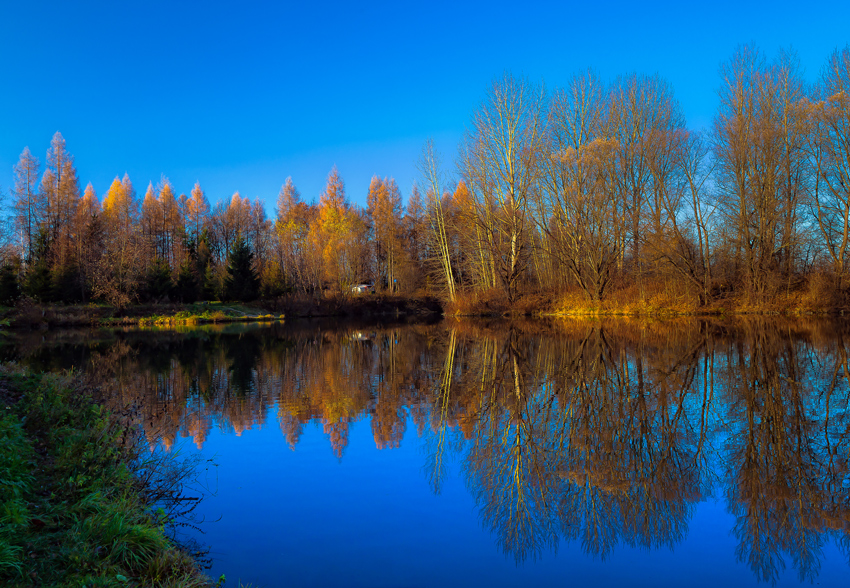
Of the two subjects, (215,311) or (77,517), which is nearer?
(77,517)

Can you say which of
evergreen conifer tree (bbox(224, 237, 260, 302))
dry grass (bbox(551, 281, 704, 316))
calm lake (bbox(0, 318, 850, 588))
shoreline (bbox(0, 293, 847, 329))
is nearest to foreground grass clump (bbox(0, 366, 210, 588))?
calm lake (bbox(0, 318, 850, 588))

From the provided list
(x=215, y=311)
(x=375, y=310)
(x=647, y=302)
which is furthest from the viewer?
(x=375, y=310)

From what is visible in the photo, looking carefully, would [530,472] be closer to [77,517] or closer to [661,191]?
[77,517]

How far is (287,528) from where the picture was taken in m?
3.79

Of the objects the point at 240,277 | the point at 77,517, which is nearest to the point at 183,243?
the point at 240,277

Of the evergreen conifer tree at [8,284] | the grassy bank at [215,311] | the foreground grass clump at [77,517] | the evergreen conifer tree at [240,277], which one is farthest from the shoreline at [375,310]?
the foreground grass clump at [77,517]

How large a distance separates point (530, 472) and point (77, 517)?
3.35m

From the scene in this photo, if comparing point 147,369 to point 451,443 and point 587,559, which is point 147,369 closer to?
point 451,443

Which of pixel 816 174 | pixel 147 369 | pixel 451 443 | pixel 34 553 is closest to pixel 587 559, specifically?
pixel 451 443

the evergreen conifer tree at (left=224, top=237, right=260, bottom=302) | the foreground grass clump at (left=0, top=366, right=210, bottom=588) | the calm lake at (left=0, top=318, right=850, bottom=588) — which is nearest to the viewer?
the foreground grass clump at (left=0, top=366, right=210, bottom=588)

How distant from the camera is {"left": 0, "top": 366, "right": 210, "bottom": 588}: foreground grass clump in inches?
101

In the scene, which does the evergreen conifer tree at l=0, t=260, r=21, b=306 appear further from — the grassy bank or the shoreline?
the shoreline

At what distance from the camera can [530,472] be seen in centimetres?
451

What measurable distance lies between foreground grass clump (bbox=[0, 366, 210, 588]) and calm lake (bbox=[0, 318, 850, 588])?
1.59 ft
